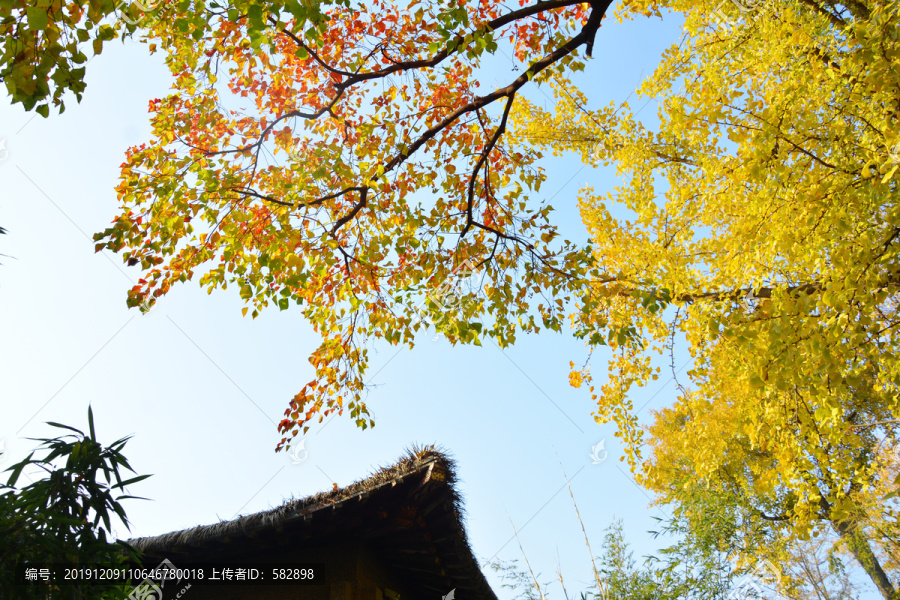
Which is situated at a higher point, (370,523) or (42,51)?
(42,51)

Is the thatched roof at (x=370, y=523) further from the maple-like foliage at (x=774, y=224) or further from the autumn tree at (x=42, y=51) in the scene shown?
the autumn tree at (x=42, y=51)

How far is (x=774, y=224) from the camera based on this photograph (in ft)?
13.6

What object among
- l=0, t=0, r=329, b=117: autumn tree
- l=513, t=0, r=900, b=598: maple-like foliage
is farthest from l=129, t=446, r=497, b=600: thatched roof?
l=0, t=0, r=329, b=117: autumn tree

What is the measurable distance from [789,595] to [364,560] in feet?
30.7

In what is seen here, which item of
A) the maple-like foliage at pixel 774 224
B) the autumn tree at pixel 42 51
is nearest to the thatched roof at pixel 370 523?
the maple-like foliage at pixel 774 224

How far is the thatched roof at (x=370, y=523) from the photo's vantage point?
4.38 meters

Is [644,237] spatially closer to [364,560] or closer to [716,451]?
[716,451]

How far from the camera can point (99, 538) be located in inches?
98.1

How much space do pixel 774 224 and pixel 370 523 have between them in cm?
434

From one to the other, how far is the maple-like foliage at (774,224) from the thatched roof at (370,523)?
204 cm

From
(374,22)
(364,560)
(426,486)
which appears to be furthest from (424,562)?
(374,22)

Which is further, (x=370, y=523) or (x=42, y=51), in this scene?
(x=370, y=523)

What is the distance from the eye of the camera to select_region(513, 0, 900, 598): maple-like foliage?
3.49 m

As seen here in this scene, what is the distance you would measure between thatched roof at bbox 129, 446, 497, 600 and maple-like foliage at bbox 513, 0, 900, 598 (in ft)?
6.70
